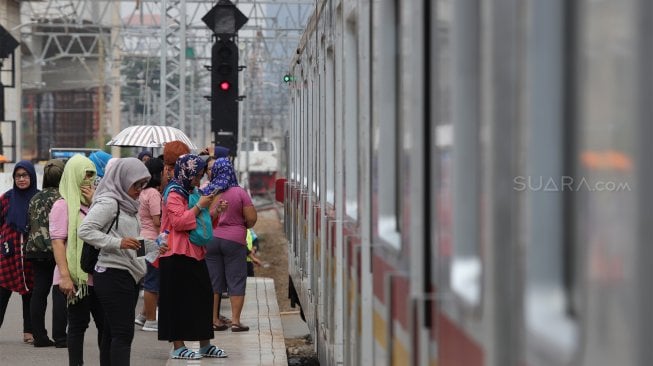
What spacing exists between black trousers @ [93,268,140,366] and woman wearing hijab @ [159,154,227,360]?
1189mm

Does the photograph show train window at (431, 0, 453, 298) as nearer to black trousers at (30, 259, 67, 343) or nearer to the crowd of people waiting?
the crowd of people waiting

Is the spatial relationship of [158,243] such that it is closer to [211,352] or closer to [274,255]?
[211,352]

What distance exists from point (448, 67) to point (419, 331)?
0.71 metres

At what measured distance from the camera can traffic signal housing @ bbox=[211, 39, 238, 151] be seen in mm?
16891

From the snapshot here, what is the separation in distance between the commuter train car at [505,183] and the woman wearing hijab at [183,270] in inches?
147

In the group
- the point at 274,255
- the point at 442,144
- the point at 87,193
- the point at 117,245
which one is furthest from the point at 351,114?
the point at 274,255

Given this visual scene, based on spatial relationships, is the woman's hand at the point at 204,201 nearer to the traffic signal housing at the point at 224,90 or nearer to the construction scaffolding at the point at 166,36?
the traffic signal housing at the point at 224,90

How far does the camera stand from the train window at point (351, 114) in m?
5.23

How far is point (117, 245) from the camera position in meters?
7.13

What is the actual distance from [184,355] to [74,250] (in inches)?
68.9

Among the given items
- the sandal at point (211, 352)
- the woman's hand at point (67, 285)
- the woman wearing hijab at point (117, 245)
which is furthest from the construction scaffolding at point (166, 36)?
the woman wearing hijab at point (117, 245)

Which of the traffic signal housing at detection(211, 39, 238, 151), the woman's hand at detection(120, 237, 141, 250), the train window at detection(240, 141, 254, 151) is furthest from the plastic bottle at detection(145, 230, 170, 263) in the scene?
the train window at detection(240, 141, 254, 151)

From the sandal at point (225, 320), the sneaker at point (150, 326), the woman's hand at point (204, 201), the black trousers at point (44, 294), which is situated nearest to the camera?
the woman's hand at point (204, 201)

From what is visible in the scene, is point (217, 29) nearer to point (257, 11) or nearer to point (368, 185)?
point (368, 185)
